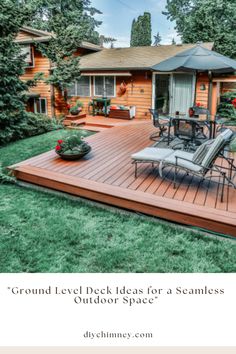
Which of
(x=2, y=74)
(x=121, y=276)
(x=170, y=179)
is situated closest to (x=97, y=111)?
(x=2, y=74)

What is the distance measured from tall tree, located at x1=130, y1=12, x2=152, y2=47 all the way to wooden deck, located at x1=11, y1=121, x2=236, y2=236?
21.1 metres

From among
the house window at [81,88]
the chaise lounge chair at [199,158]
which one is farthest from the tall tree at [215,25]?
the chaise lounge chair at [199,158]

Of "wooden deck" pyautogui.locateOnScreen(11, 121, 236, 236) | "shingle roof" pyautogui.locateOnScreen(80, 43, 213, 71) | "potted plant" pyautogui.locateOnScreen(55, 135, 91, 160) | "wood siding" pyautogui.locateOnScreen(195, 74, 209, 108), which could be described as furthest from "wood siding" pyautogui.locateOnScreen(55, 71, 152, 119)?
"potted plant" pyautogui.locateOnScreen(55, 135, 91, 160)

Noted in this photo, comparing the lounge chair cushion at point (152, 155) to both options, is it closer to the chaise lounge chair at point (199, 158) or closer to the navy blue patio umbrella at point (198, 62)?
the chaise lounge chair at point (199, 158)

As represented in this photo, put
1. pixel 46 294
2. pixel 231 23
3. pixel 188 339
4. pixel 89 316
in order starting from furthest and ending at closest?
pixel 231 23, pixel 46 294, pixel 89 316, pixel 188 339

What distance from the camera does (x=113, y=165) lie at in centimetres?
509

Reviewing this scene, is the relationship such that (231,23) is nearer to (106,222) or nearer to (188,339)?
(106,222)

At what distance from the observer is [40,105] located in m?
13.1

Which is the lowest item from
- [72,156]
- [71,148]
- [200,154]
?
[72,156]

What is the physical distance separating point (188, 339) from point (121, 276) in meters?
0.73

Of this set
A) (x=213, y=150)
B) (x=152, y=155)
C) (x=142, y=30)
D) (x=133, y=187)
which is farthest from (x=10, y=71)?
(x=142, y=30)

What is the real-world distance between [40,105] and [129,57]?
4.58 metres

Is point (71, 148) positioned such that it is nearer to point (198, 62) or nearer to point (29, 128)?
point (198, 62)

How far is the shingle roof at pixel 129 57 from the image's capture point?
10.8m
